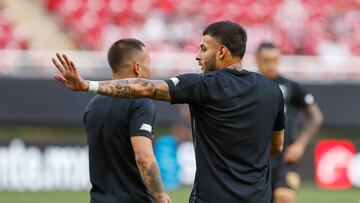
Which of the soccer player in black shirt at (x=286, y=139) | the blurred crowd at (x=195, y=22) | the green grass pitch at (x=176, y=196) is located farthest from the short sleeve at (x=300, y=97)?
the blurred crowd at (x=195, y=22)

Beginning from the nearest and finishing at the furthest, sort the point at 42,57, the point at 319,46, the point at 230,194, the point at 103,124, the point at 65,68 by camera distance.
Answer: the point at 65,68, the point at 230,194, the point at 103,124, the point at 42,57, the point at 319,46

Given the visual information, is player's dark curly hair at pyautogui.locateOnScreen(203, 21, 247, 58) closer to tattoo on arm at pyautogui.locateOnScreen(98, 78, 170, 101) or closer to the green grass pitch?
tattoo on arm at pyautogui.locateOnScreen(98, 78, 170, 101)

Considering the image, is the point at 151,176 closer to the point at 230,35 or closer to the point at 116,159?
the point at 116,159

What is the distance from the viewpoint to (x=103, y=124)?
656cm

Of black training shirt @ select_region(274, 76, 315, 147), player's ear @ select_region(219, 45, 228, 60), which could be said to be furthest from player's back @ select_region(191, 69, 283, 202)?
black training shirt @ select_region(274, 76, 315, 147)

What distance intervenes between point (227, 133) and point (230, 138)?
37 millimetres

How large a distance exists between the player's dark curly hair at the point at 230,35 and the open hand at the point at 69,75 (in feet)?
3.08

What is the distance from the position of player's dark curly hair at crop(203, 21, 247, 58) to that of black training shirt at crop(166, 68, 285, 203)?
147mm

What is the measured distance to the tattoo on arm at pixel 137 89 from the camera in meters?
5.74

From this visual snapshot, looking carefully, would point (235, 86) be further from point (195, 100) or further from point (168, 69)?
point (168, 69)

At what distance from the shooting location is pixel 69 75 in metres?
5.46

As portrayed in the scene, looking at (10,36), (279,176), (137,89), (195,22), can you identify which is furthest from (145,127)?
(195,22)

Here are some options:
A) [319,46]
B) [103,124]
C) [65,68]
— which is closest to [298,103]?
[103,124]

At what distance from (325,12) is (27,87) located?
7.27m
